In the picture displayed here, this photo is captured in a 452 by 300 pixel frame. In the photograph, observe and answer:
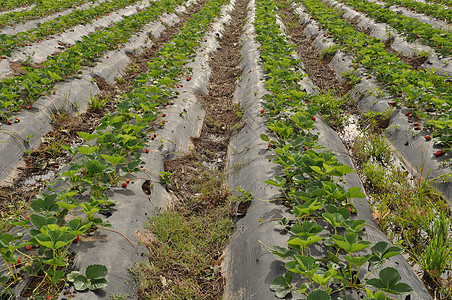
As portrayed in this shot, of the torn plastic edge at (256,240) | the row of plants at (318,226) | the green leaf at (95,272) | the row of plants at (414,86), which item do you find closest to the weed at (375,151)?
the torn plastic edge at (256,240)

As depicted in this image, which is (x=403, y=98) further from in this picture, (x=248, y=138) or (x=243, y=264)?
(x=243, y=264)

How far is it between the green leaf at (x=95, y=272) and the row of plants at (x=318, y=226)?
1363 mm

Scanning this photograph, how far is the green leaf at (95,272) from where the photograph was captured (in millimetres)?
2354

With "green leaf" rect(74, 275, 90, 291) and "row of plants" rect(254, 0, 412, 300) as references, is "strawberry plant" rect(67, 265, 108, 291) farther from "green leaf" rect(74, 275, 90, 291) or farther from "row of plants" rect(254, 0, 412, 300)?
"row of plants" rect(254, 0, 412, 300)

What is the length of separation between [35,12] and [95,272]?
12581 millimetres

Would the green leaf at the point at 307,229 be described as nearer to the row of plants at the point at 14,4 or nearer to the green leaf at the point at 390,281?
the green leaf at the point at 390,281

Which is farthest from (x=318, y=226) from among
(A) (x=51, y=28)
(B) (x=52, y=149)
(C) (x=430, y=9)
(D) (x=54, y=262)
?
(C) (x=430, y=9)

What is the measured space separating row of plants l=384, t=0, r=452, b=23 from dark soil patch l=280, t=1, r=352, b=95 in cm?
451

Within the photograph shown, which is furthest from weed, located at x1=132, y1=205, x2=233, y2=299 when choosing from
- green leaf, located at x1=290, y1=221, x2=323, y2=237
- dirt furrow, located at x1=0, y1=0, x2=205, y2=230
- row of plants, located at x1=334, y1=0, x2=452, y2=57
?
row of plants, located at x1=334, y1=0, x2=452, y2=57

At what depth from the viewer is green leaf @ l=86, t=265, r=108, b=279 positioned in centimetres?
235

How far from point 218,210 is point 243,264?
3.20 feet

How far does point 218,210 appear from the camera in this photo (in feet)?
12.3

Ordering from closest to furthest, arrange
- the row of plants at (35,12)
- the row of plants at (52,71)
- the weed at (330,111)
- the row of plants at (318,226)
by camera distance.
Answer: the row of plants at (318,226) < the row of plants at (52,71) < the weed at (330,111) < the row of plants at (35,12)

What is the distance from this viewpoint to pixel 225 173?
4.43 metres
